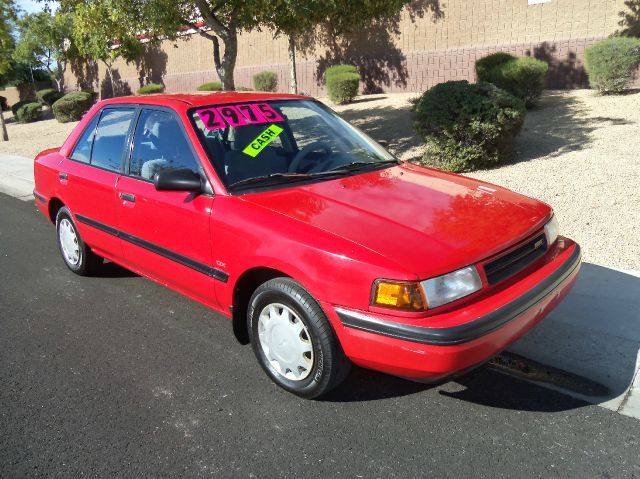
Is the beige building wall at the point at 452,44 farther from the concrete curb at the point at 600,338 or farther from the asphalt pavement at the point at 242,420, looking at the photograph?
the concrete curb at the point at 600,338

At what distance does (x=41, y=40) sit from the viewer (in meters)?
27.2

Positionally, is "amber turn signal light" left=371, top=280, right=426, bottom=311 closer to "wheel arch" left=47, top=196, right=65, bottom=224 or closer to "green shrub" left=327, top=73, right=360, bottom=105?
"wheel arch" left=47, top=196, right=65, bottom=224

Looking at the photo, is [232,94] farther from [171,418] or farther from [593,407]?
[593,407]

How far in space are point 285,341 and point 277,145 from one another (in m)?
1.38

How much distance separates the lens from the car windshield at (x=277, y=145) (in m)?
3.59

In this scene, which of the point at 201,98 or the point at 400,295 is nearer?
the point at 400,295

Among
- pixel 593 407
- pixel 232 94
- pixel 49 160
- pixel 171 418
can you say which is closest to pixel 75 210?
pixel 49 160

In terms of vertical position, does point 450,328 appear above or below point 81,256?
above

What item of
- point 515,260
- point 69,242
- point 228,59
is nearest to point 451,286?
point 515,260

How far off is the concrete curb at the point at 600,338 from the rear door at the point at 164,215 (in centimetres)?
214

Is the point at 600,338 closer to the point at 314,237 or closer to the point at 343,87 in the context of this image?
the point at 314,237

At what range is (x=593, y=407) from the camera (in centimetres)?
311

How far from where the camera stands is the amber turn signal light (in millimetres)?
2621

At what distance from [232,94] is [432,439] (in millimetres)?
2854
